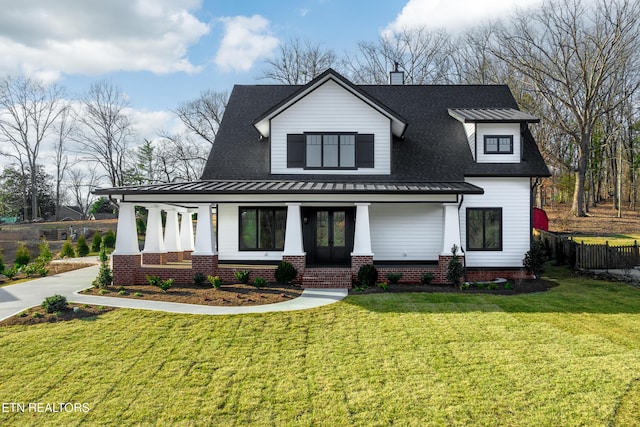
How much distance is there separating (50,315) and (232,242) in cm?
697

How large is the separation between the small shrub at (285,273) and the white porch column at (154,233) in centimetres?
611

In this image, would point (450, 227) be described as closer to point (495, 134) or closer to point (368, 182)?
point (368, 182)

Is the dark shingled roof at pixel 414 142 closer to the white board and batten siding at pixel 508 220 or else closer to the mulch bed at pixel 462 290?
the white board and batten siding at pixel 508 220

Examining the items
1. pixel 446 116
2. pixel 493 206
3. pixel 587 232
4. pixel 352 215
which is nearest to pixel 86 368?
pixel 352 215

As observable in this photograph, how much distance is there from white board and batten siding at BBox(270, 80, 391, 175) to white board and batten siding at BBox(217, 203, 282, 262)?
248 cm

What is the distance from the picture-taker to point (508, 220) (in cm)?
1562

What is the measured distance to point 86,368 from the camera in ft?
22.5

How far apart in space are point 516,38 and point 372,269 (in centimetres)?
2761

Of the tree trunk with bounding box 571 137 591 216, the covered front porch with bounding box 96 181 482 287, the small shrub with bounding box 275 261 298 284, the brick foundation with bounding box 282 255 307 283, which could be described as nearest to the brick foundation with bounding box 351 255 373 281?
the covered front porch with bounding box 96 181 482 287

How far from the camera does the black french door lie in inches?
620

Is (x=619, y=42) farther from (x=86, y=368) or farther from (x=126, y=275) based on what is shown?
(x=86, y=368)

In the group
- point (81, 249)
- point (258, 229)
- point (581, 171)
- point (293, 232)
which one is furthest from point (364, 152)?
point (581, 171)

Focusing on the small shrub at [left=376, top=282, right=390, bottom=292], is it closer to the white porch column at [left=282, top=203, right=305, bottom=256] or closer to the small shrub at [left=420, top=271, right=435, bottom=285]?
the small shrub at [left=420, top=271, right=435, bottom=285]

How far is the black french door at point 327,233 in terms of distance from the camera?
15.8m
